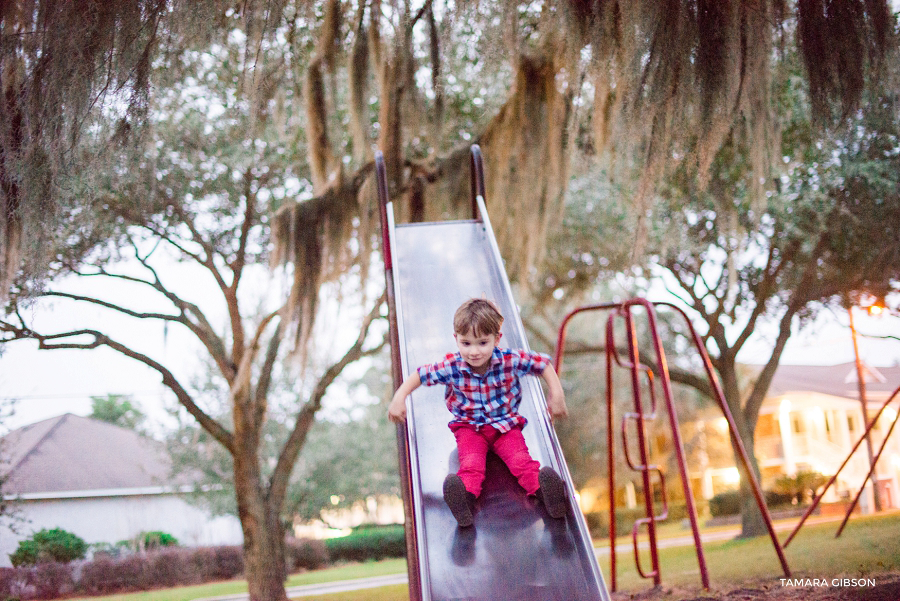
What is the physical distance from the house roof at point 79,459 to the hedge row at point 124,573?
71 cm

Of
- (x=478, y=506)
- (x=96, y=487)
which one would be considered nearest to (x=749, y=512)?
(x=478, y=506)

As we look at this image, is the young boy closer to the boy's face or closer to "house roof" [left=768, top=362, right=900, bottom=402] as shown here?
the boy's face

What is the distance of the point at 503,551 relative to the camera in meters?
2.68

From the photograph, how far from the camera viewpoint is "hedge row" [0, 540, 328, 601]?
5.54 meters

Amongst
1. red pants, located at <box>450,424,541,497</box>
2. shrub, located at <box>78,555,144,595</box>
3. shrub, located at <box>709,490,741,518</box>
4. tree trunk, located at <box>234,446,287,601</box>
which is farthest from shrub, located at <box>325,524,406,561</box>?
red pants, located at <box>450,424,541,497</box>

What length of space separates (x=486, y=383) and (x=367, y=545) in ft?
34.7

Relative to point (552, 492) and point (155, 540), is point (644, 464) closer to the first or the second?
point (552, 492)

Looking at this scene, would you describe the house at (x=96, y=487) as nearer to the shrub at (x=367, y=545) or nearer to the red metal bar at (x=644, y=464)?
the shrub at (x=367, y=545)

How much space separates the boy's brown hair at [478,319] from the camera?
9.49 ft

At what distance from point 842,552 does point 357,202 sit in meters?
4.80

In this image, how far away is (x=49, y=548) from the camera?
5961 millimetres

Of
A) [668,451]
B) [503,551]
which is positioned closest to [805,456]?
[668,451]

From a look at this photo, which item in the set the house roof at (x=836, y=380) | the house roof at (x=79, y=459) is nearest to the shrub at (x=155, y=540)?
the house roof at (x=79, y=459)

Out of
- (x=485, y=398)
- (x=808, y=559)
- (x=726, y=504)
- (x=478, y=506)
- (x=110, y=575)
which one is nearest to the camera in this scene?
(x=478, y=506)
